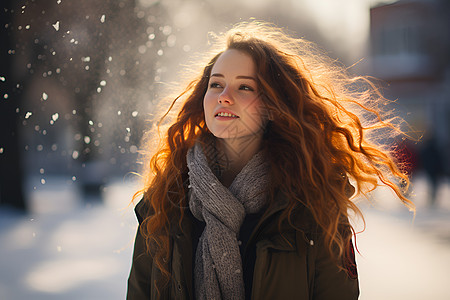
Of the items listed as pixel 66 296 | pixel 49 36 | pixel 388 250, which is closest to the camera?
pixel 66 296

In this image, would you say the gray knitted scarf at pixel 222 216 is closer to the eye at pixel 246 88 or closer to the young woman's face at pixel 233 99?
the young woman's face at pixel 233 99

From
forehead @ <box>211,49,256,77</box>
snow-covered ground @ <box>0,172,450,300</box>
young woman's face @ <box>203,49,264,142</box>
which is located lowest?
snow-covered ground @ <box>0,172,450,300</box>

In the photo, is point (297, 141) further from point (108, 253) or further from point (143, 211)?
point (108, 253)

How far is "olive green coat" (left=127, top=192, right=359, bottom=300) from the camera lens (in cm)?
143

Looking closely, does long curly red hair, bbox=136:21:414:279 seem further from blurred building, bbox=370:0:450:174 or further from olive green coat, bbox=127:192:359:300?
blurred building, bbox=370:0:450:174

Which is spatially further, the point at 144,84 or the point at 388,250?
the point at 144,84

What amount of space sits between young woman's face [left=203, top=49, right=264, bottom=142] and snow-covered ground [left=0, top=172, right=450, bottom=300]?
767 mm

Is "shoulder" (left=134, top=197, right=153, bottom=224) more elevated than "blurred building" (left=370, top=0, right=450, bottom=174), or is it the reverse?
"shoulder" (left=134, top=197, right=153, bottom=224)

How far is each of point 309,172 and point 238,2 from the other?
735 centimetres

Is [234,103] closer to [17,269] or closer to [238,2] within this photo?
[17,269]

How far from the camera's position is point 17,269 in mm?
4246

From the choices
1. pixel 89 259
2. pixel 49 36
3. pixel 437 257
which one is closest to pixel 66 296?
pixel 89 259

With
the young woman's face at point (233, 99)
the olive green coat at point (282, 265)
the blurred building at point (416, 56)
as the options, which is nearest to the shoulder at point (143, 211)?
the olive green coat at point (282, 265)

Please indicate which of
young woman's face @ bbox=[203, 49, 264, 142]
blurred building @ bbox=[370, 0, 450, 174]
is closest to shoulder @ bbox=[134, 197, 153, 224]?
young woman's face @ bbox=[203, 49, 264, 142]
